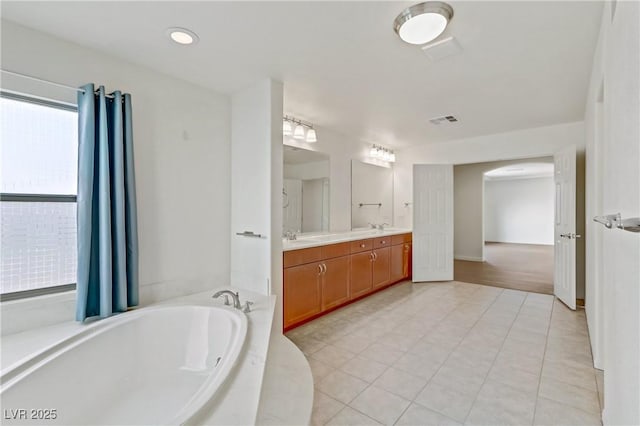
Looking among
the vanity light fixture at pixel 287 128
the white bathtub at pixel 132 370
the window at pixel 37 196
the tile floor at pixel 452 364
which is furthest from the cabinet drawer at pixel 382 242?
the window at pixel 37 196

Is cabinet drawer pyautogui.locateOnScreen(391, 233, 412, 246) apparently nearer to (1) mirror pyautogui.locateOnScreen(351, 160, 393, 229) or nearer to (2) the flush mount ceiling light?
(1) mirror pyautogui.locateOnScreen(351, 160, 393, 229)

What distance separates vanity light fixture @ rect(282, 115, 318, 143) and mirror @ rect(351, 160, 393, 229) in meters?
1.17

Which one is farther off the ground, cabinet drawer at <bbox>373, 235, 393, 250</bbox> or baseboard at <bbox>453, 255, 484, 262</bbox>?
cabinet drawer at <bbox>373, 235, 393, 250</bbox>

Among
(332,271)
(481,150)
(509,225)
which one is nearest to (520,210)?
(509,225)

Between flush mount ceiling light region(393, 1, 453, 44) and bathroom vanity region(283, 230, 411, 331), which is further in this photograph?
bathroom vanity region(283, 230, 411, 331)

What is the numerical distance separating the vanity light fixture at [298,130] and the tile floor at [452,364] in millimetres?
2122

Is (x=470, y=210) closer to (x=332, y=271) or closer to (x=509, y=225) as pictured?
(x=509, y=225)

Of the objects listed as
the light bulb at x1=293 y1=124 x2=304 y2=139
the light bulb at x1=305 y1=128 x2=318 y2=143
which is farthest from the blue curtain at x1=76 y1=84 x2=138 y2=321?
the light bulb at x1=305 y1=128 x2=318 y2=143

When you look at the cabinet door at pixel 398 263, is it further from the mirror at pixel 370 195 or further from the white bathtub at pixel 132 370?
the white bathtub at pixel 132 370

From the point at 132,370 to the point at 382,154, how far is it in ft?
14.6

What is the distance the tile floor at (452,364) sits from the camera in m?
1.72

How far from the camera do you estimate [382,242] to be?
13.8 ft

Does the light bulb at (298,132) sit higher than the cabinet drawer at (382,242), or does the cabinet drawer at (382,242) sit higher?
the light bulb at (298,132)

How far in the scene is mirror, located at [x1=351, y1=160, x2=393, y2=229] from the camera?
182 inches
